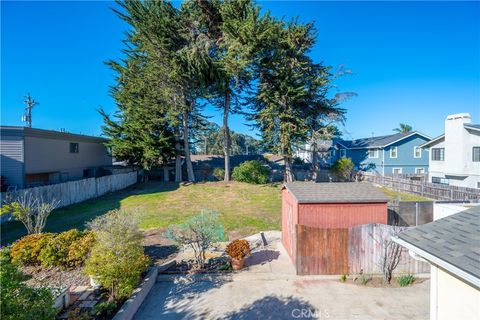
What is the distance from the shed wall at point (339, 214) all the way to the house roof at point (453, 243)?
3.74 m

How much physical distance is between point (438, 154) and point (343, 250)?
947 inches

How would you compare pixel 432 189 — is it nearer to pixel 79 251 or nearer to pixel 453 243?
pixel 453 243

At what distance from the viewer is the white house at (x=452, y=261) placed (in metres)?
3.01

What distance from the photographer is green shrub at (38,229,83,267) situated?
23.7 ft

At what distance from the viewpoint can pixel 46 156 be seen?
62.2 ft

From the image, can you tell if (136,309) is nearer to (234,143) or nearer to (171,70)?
(171,70)

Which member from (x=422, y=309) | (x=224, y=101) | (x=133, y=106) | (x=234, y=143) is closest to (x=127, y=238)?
(x=422, y=309)

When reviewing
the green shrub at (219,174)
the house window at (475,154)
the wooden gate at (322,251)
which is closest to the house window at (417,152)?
the house window at (475,154)

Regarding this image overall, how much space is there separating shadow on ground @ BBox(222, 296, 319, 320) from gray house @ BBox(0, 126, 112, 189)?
60.8 ft

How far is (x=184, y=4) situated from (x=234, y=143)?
51.3 metres

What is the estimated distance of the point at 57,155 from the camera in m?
20.3

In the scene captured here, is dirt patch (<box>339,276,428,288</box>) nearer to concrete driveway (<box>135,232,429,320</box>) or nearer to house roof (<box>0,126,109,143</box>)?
concrete driveway (<box>135,232,429,320</box>)

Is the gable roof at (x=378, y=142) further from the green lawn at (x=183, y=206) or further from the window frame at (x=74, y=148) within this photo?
the window frame at (x=74, y=148)

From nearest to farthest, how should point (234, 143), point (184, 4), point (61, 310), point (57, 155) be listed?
1. point (61, 310)
2. point (57, 155)
3. point (184, 4)
4. point (234, 143)
